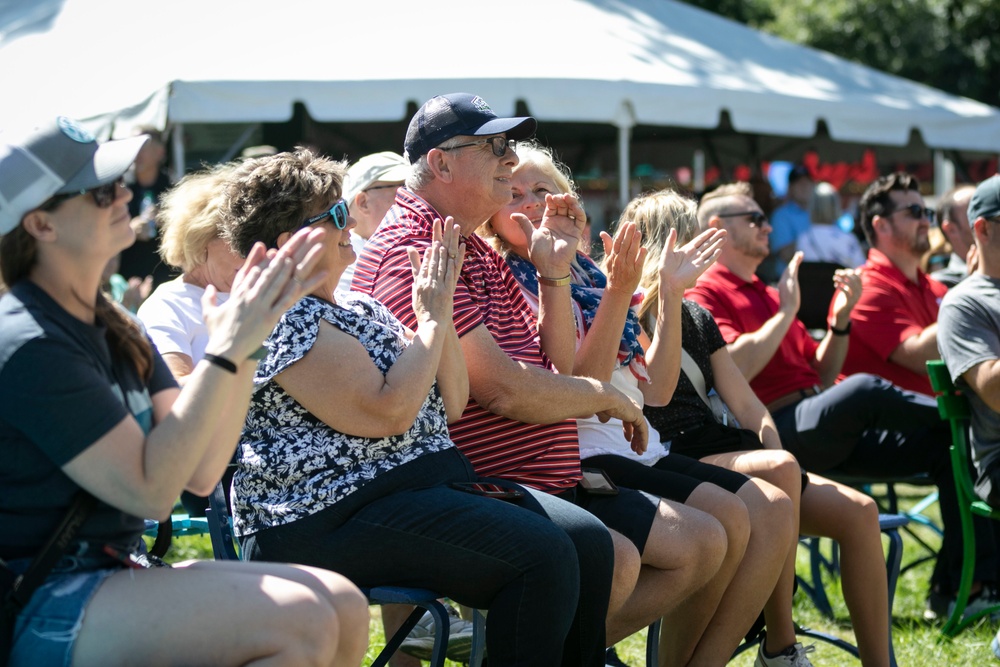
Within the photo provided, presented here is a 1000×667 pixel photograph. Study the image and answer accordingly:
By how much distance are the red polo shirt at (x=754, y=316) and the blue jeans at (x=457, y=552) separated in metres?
2.18

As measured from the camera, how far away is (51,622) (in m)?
1.87

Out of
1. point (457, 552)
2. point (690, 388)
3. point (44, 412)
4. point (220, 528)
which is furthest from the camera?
point (690, 388)

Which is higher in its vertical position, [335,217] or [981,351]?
[335,217]

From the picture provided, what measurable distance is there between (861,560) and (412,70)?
459cm

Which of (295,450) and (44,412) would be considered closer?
(44,412)

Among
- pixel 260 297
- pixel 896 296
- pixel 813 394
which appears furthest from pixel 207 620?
pixel 896 296

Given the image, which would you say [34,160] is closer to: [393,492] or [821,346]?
[393,492]

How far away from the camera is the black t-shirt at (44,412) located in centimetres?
185

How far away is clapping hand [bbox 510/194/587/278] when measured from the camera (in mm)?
3211

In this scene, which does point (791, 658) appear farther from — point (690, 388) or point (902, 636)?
point (902, 636)

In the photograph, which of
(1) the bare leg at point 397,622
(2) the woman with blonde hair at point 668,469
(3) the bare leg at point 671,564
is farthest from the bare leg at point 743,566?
(1) the bare leg at point 397,622

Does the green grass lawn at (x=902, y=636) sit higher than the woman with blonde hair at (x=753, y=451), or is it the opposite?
the woman with blonde hair at (x=753, y=451)

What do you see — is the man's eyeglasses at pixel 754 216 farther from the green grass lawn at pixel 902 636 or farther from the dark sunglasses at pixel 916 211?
the green grass lawn at pixel 902 636

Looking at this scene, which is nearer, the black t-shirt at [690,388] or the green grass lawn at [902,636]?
the black t-shirt at [690,388]
